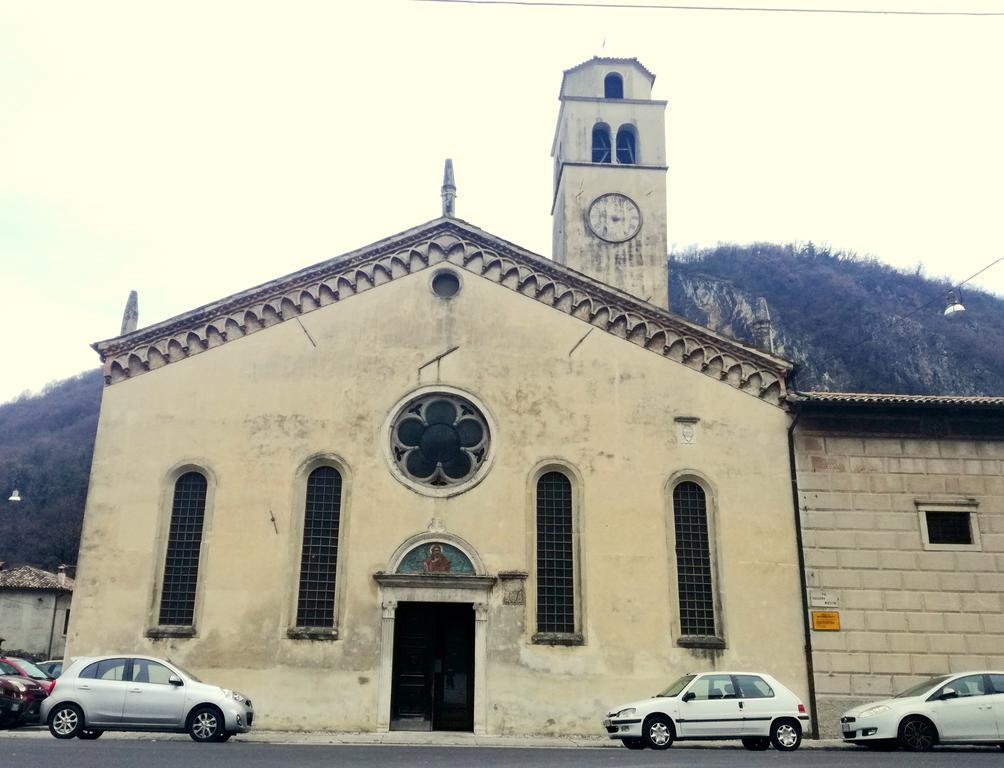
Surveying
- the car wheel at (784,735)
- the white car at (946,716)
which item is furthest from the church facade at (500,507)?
the white car at (946,716)

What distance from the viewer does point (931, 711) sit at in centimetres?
1517

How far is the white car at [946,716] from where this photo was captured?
49.4ft

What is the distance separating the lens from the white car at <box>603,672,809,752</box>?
15461mm

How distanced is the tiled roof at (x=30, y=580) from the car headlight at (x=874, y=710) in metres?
39.8

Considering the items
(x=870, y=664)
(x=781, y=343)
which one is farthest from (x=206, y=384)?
(x=781, y=343)

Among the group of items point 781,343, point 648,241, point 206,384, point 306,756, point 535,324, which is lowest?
point 306,756

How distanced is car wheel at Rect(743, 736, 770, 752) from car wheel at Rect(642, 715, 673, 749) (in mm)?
1399

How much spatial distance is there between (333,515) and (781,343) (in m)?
68.2

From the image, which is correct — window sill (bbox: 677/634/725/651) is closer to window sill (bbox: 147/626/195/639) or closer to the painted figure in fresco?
the painted figure in fresco

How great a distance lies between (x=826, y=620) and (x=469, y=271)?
1098 centimetres

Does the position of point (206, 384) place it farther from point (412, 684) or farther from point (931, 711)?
point (931, 711)

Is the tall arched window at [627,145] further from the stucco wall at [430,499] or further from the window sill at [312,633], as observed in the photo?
the window sill at [312,633]

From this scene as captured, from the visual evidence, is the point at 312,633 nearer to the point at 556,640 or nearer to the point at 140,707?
the point at 140,707

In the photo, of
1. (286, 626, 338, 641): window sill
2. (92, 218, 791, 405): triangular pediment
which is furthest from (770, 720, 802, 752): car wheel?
(286, 626, 338, 641): window sill
